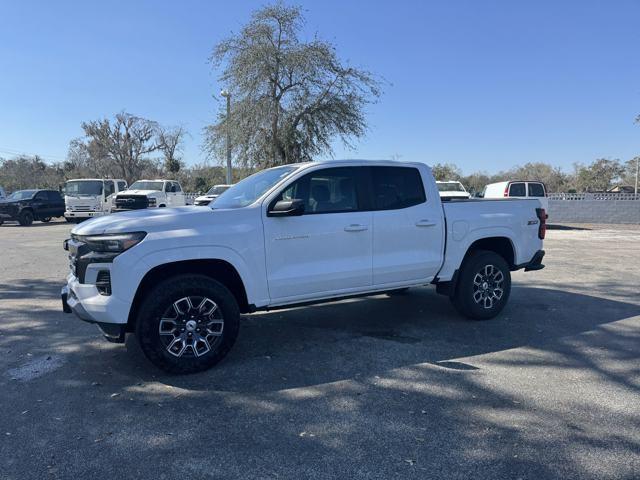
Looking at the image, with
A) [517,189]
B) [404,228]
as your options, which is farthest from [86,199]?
[404,228]

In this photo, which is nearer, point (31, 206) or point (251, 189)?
point (251, 189)

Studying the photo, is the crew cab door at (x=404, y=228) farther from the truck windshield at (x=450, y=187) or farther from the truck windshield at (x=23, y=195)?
the truck windshield at (x=23, y=195)

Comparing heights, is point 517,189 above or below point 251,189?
above

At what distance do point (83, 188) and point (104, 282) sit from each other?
21510mm

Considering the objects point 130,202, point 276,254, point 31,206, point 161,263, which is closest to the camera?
point 161,263

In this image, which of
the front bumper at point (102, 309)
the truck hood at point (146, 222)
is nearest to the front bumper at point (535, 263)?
the truck hood at point (146, 222)

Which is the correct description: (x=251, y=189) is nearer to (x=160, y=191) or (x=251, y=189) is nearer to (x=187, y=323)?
(x=187, y=323)

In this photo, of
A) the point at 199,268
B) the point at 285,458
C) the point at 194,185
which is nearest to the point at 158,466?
the point at 285,458

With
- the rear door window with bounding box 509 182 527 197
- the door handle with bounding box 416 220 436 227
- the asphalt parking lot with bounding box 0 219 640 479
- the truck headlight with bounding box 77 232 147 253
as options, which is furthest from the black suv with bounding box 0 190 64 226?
the door handle with bounding box 416 220 436 227

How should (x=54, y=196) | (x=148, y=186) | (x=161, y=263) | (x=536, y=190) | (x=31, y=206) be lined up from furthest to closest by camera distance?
(x=54, y=196) → (x=31, y=206) → (x=148, y=186) → (x=536, y=190) → (x=161, y=263)

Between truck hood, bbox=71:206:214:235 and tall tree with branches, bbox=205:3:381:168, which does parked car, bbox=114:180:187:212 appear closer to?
tall tree with branches, bbox=205:3:381:168

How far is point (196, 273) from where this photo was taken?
178 inches

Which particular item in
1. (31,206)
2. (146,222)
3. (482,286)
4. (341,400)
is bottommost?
(341,400)

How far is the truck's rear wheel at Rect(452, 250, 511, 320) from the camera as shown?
5953 mm
